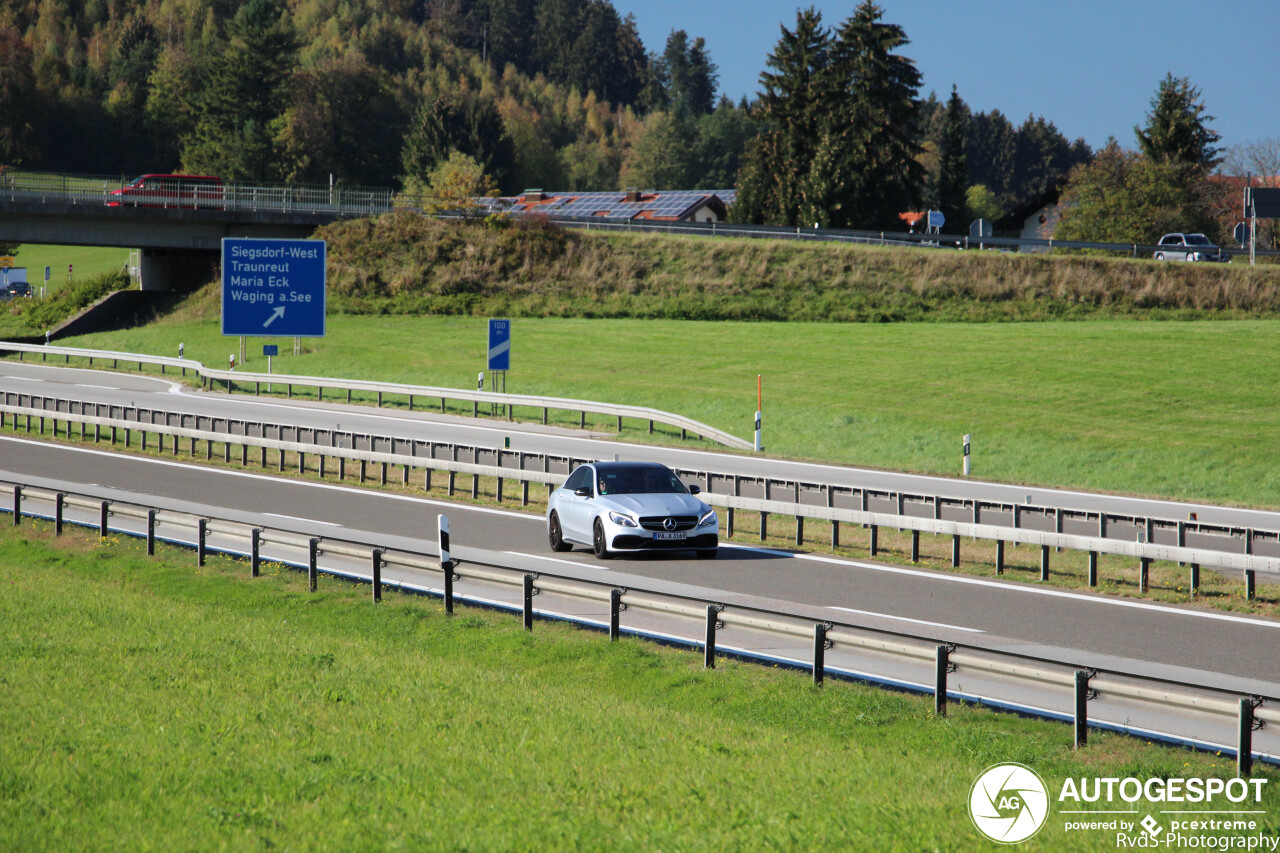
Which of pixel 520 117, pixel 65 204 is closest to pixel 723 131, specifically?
pixel 520 117

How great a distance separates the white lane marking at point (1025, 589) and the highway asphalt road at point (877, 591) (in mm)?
20

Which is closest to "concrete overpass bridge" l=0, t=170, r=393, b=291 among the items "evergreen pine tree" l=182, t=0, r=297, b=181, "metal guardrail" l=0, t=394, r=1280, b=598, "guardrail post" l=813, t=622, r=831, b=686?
"metal guardrail" l=0, t=394, r=1280, b=598

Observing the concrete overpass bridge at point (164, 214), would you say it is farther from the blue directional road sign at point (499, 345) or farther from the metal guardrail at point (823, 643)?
the metal guardrail at point (823, 643)

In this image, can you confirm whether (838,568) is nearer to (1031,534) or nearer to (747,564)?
(747,564)

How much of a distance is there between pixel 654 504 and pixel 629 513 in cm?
43

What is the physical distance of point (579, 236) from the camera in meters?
64.2

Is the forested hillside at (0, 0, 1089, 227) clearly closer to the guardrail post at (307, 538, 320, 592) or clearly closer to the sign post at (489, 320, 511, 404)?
the sign post at (489, 320, 511, 404)

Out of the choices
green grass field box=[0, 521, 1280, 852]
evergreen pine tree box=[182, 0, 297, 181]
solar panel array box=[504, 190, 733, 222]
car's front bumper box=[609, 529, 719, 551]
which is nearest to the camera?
green grass field box=[0, 521, 1280, 852]

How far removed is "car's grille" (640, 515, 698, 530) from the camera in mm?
16438

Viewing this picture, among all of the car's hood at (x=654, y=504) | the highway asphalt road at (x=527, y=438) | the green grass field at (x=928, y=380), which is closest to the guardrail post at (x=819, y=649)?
the car's hood at (x=654, y=504)

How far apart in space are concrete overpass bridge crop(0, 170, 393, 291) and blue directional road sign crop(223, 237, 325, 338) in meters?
25.3

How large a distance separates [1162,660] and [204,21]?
197 meters

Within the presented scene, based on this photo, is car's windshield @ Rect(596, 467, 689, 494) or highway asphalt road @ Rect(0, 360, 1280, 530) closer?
car's windshield @ Rect(596, 467, 689, 494)

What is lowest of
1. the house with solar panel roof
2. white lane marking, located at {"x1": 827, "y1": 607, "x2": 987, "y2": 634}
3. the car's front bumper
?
white lane marking, located at {"x1": 827, "y1": 607, "x2": 987, "y2": 634}
